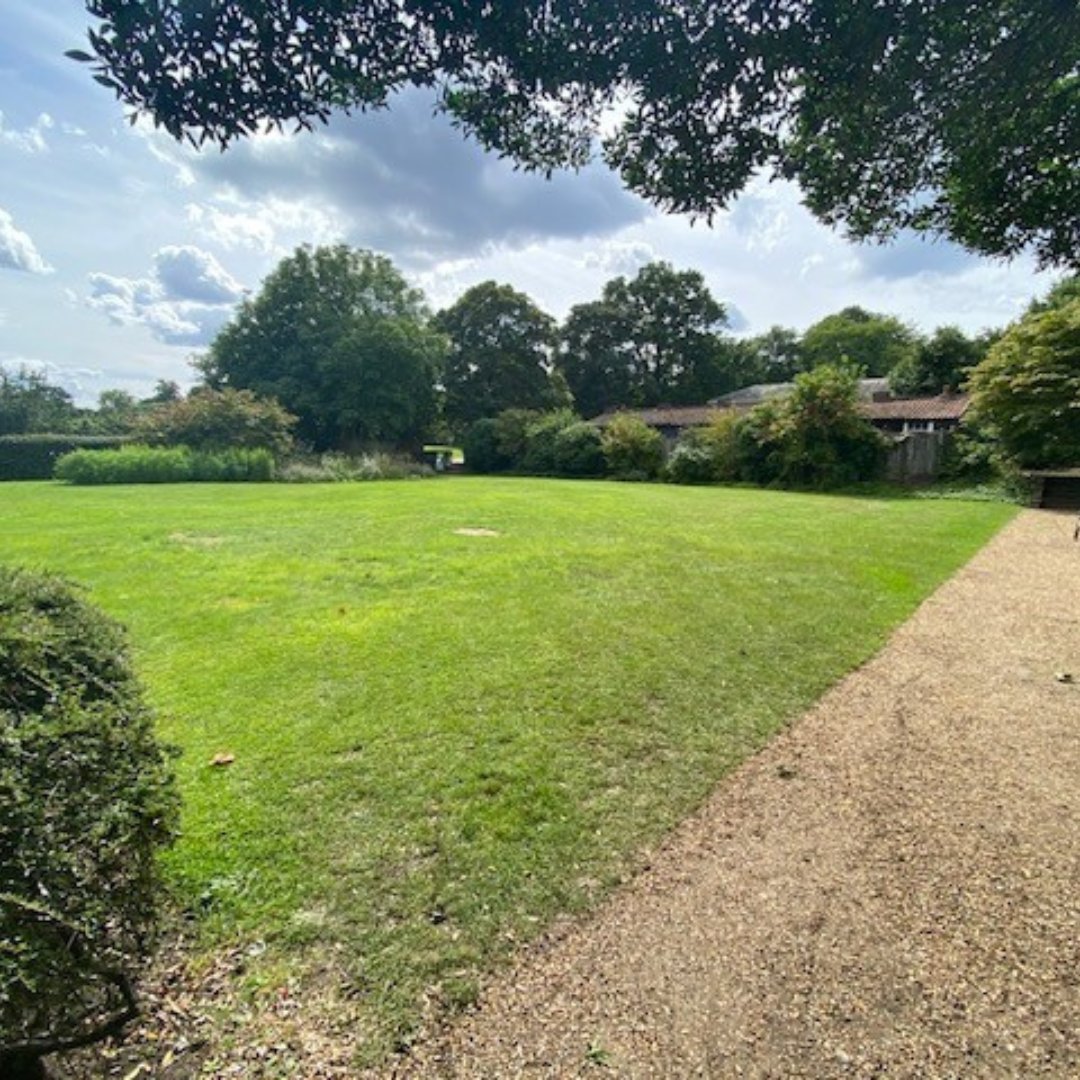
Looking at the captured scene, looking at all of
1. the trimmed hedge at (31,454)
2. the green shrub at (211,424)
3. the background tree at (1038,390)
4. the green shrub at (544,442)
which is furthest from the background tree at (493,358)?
the background tree at (1038,390)

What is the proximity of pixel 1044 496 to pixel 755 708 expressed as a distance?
17.2 m

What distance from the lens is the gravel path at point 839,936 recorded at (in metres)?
1.84

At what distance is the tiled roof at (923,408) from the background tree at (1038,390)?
267 inches

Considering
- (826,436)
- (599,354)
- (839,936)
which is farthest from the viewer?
(599,354)

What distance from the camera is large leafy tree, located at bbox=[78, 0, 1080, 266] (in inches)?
80.5

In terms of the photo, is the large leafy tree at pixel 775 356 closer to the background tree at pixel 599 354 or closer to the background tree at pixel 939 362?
the background tree at pixel 599 354

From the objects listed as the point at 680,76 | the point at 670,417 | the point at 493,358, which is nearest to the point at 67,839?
the point at 680,76

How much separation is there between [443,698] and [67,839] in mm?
2696

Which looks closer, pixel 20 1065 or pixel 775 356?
pixel 20 1065

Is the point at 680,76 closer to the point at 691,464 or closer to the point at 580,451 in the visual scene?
the point at 691,464

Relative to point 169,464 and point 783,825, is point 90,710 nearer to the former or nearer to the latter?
point 783,825

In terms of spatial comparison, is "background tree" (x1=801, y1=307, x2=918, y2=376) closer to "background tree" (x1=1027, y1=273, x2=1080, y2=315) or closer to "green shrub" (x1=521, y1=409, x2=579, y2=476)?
"background tree" (x1=1027, y1=273, x2=1080, y2=315)

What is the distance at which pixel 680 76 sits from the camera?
8.30ft

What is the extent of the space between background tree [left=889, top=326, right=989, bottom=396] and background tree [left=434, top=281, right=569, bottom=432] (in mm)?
20741
